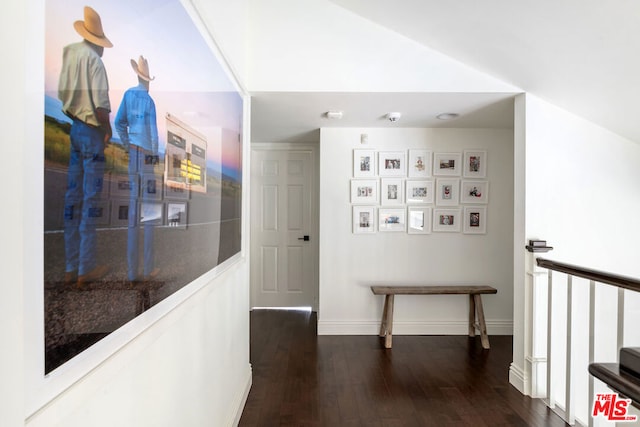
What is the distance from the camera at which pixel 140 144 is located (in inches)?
34.0

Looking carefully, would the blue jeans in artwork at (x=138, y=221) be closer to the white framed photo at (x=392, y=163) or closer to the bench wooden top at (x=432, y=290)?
the bench wooden top at (x=432, y=290)

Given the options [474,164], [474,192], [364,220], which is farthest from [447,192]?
[364,220]

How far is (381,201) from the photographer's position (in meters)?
3.67

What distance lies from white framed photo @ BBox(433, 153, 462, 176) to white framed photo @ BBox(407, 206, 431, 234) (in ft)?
1.47

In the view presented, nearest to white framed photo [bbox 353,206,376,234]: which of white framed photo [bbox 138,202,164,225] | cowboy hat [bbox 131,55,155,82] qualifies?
white framed photo [bbox 138,202,164,225]

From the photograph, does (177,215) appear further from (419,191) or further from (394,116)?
(419,191)

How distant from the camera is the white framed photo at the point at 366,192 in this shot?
3.67m

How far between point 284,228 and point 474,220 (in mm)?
2351

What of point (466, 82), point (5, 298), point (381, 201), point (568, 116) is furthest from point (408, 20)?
point (5, 298)

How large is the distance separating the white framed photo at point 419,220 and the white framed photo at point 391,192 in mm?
176

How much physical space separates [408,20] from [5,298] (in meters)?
2.59

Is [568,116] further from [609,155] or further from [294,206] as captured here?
[294,206]

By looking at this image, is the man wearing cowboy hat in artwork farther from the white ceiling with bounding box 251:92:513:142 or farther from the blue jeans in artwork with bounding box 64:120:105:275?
the white ceiling with bounding box 251:92:513:142

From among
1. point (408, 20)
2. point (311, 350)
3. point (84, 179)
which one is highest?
point (408, 20)
